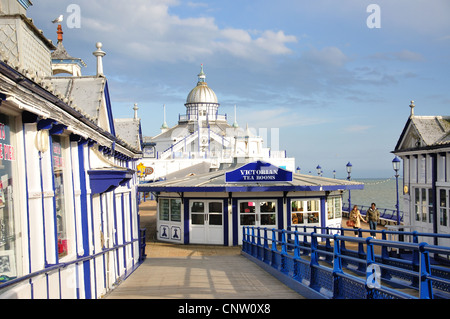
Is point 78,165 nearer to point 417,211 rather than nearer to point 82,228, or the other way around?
point 82,228

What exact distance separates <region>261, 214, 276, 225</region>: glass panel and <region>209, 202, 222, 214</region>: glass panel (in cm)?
170

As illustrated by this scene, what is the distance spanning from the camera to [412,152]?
17.6 m

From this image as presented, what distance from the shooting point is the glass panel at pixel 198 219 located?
19484 mm

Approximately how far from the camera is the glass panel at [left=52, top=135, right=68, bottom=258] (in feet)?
23.4

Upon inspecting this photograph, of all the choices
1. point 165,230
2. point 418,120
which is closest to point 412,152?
point 418,120

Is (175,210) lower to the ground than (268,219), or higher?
higher

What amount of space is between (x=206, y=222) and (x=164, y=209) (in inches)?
84.8

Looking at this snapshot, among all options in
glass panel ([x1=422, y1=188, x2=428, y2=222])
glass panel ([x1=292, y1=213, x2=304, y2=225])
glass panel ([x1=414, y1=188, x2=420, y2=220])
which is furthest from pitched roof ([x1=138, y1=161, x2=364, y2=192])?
glass panel ([x1=422, y1=188, x2=428, y2=222])

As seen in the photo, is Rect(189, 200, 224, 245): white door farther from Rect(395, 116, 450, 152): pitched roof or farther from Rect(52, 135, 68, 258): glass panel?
Rect(52, 135, 68, 258): glass panel

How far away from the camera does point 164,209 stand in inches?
808

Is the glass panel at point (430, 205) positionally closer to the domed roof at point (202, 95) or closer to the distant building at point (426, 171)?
the distant building at point (426, 171)

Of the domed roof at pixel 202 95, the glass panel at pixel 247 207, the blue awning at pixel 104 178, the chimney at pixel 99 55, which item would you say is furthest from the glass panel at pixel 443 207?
the domed roof at pixel 202 95

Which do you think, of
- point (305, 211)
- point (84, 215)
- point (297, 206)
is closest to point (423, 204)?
point (305, 211)

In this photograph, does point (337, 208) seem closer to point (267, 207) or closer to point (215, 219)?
point (267, 207)
